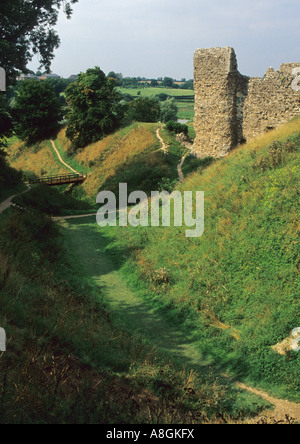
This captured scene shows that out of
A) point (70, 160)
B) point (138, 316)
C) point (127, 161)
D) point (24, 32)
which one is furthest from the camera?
point (70, 160)

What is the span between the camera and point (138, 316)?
11.3m

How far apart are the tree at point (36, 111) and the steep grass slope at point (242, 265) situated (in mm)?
37022

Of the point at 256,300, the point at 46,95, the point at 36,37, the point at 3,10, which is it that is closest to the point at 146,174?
the point at 36,37

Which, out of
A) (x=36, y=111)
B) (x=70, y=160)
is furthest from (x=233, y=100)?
(x=36, y=111)

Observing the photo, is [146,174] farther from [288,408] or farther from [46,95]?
[46,95]

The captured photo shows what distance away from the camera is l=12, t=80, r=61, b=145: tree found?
47594 millimetres

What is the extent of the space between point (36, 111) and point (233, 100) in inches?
1332

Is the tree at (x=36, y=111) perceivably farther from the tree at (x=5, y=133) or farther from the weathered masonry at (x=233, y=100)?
the weathered masonry at (x=233, y=100)

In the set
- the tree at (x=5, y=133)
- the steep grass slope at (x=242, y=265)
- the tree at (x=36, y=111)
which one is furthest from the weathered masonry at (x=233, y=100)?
the tree at (x=36, y=111)

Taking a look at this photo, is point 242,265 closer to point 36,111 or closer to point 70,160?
point 70,160

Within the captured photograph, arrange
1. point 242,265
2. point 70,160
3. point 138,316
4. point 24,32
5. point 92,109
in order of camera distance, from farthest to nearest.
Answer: point 70,160 < point 92,109 < point 24,32 < point 242,265 < point 138,316

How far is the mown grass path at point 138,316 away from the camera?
8.52m

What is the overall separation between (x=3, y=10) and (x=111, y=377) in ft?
61.1

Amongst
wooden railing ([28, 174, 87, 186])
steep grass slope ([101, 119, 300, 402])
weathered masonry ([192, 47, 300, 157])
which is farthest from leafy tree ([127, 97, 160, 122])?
steep grass slope ([101, 119, 300, 402])
